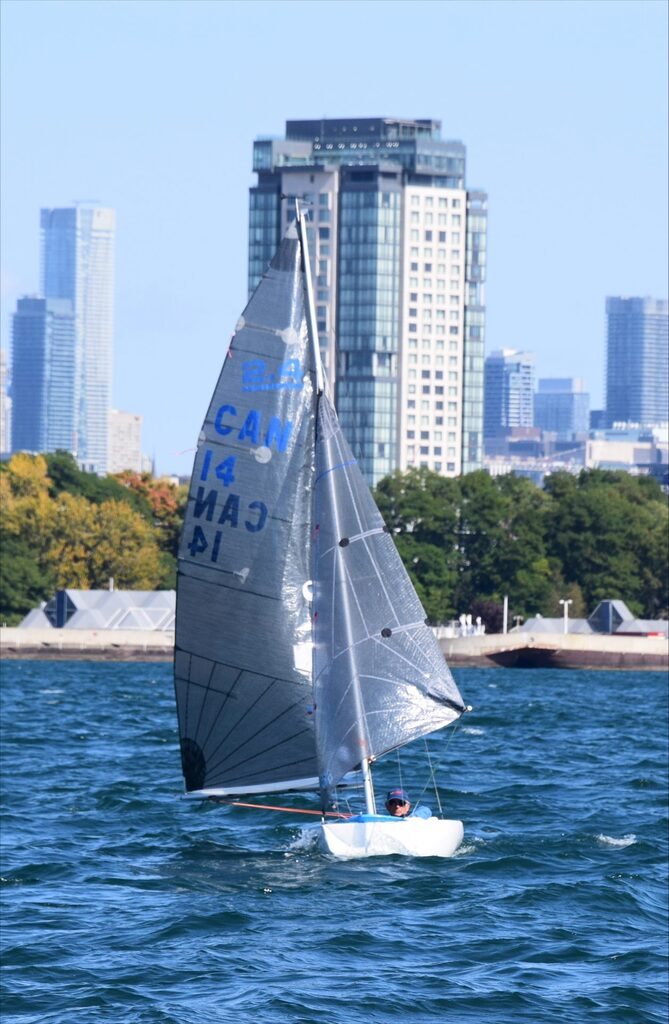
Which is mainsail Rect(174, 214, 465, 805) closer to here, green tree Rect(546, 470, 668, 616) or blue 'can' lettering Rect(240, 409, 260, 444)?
blue 'can' lettering Rect(240, 409, 260, 444)

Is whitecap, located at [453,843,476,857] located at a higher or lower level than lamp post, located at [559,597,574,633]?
higher

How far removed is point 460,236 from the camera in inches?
7520

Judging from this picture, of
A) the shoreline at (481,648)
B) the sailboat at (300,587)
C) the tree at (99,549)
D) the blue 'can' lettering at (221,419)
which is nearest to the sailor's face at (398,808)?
the sailboat at (300,587)

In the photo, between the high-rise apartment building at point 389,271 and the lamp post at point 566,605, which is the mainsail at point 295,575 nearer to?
the lamp post at point 566,605

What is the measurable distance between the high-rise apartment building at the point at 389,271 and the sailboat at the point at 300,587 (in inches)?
6191

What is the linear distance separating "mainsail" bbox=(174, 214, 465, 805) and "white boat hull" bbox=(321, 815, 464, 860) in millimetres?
632

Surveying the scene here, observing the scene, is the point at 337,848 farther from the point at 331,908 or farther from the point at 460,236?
the point at 460,236

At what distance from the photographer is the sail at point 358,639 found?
2519cm

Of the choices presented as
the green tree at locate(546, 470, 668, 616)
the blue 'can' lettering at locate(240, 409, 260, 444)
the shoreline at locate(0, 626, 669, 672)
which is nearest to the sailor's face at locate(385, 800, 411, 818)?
the blue 'can' lettering at locate(240, 409, 260, 444)

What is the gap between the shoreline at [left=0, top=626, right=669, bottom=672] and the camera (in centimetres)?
10412

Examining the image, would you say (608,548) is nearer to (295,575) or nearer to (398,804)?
(398,804)

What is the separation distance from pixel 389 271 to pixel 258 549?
A: 535 ft

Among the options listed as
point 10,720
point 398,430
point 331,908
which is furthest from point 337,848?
point 398,430

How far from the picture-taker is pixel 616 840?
93.6 feet
